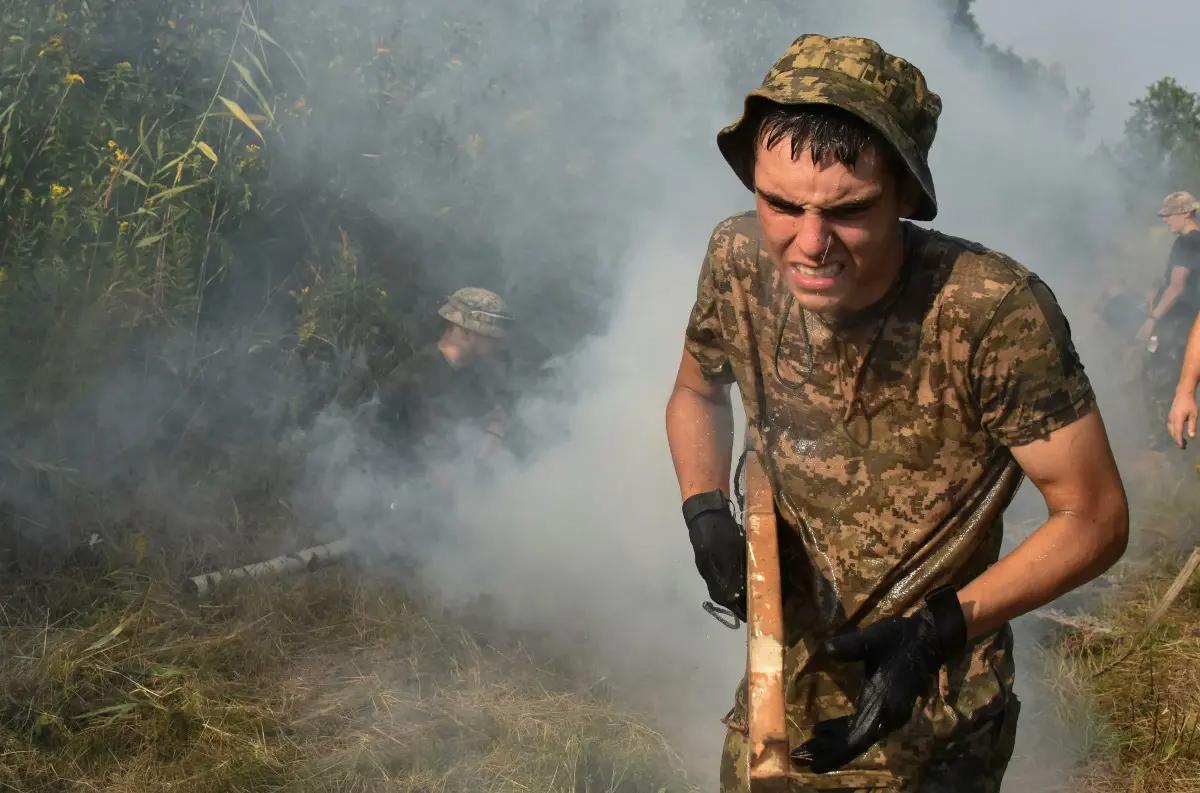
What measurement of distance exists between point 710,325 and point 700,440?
26 centimetres

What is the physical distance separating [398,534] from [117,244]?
5.32 ft

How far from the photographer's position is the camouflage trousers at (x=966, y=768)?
2.19m

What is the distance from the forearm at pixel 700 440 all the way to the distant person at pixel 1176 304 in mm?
6707

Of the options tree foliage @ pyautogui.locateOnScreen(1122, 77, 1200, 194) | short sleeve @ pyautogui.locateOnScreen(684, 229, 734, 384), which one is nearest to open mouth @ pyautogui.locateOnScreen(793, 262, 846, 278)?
short sleeve @ pyautogui.locateOnScreen(684, 229, 734, 384)

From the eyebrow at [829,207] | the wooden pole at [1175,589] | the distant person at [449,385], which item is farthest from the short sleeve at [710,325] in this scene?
the distant person at [449,385]

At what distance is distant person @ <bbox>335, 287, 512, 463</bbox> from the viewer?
5375 millimetres

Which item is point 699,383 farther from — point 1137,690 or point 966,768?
point 1137,690

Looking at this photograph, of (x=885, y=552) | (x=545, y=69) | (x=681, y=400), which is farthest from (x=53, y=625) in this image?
(x=545, y=69)

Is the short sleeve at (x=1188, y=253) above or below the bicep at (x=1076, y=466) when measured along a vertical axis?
above

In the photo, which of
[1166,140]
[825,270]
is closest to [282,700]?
[825,270]

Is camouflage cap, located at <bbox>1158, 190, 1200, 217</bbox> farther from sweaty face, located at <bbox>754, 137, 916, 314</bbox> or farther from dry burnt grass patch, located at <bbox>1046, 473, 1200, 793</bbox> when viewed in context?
sweaty face, located at <bbox>754, 137, 916, 314</bbox>

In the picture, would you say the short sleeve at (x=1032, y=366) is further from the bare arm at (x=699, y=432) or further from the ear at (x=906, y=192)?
the bare arm at (x=699, y=432)

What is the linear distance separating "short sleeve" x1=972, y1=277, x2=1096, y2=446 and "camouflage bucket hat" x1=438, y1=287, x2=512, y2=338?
386cm

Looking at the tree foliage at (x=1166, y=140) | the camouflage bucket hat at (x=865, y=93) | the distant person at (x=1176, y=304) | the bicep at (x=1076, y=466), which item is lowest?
the bicep at (x=1076, y=466)
